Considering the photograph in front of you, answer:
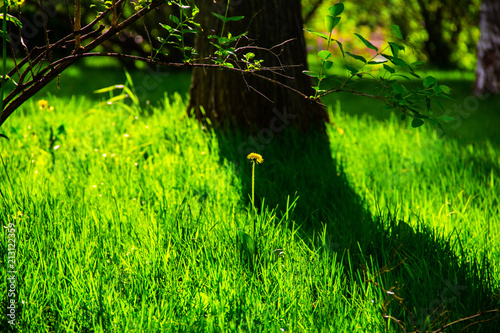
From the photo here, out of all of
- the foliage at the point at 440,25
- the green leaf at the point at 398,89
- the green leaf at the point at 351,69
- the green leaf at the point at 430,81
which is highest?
the foliage at the point at 440,25

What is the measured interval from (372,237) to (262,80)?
1484mm

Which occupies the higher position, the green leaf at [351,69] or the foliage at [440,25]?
the foliage at [440,25]

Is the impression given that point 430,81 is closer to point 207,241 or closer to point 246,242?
point 246,242

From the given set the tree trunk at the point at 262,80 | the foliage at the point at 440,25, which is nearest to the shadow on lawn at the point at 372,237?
the tree trunk at the point at 262,80

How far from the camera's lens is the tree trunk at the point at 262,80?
3.11 metres

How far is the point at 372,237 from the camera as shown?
2070mm

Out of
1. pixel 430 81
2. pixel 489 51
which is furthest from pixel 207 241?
pixel 489 51

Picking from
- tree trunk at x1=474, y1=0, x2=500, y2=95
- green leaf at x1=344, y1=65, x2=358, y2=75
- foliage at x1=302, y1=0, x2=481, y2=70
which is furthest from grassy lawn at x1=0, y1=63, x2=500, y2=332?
foliage at x1=302, y1=0, x2=481, y2=70

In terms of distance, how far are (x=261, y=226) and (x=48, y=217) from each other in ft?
3.13

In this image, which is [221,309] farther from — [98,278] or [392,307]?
[392,307]

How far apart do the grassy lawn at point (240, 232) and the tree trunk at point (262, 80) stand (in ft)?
0.52

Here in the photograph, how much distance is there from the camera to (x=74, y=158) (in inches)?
114

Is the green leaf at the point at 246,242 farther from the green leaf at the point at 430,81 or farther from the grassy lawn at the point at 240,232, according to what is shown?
the green leaf at the point at 430,81

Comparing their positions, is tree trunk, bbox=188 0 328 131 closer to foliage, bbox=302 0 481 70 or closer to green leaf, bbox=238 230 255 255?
green leaf, bbox=238 230 255 255
